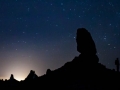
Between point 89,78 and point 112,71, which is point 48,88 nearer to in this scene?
point 89,78

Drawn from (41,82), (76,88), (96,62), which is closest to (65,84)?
(76,88)

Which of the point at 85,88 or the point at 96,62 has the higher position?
the point at 96,62

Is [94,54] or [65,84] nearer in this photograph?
[65,84]

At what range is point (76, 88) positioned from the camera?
956cm

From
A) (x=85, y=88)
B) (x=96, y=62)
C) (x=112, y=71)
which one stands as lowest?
(x=85, y=88)

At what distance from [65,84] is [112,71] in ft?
9.12

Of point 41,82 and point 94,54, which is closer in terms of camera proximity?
point 41,82

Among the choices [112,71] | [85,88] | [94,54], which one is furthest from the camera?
[94,54]

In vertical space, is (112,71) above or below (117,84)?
above

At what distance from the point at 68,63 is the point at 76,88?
1543 mm

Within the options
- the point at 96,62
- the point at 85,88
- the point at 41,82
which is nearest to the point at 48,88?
the point at 41,82

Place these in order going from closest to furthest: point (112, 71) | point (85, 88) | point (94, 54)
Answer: point (85, 88)
point (112, 71)
point (94, 54)

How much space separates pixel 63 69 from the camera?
404 inches

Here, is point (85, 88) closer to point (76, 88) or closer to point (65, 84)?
point (76, 88)
